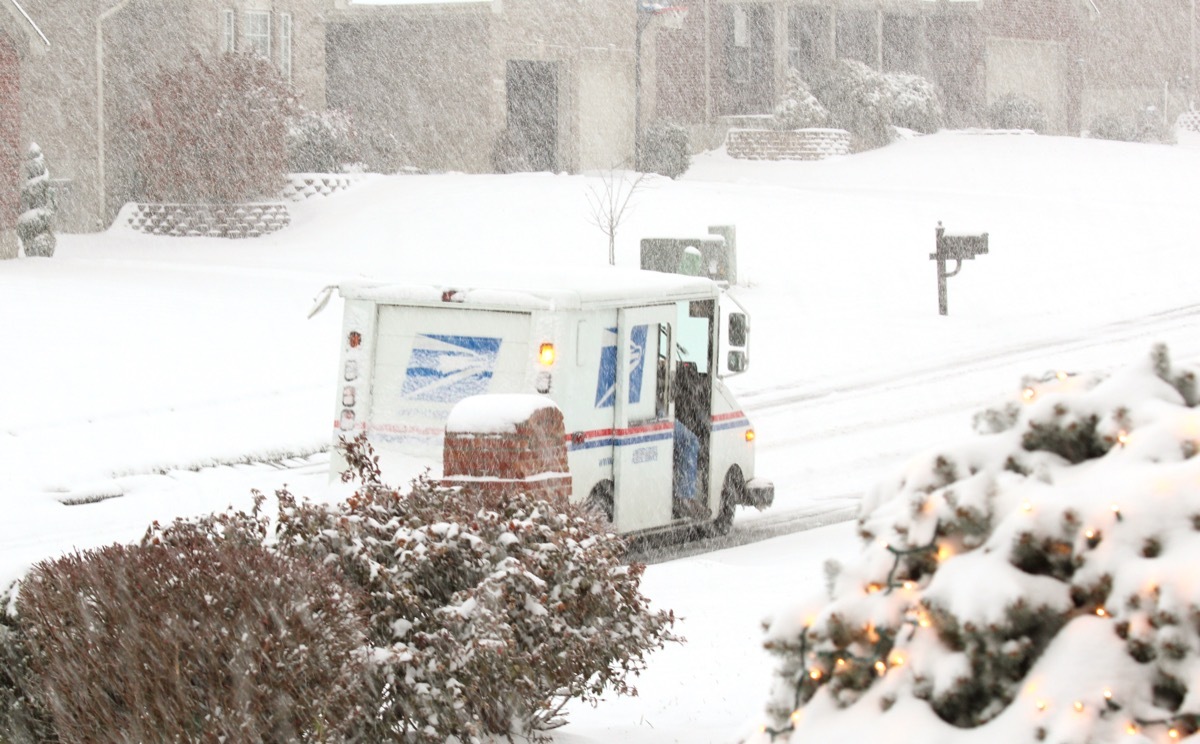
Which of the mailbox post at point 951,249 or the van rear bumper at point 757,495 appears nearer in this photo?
the van rear bumper at point 757,495

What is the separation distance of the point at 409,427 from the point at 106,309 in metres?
12.3

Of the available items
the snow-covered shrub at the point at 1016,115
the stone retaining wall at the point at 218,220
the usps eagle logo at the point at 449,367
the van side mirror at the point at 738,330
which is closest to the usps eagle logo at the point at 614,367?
the usps eagle logo at the point at 449,367

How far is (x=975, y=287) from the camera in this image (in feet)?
93.7

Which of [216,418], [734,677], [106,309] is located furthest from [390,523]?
[106,309]

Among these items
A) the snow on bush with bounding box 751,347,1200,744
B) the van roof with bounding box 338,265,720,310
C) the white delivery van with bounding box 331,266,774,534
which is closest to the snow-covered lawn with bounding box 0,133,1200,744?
the van roof with bounding box 338,265,720,310

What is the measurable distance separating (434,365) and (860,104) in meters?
34.3

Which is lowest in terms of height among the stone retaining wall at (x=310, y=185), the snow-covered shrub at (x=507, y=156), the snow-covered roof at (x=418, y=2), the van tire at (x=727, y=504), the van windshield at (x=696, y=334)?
the van tire at (x=727, y=504)

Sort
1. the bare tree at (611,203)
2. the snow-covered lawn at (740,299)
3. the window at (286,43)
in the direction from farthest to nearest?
the window at (286,43) → the bare tree at (611,203) → the snow-covered lawn at (740,299)

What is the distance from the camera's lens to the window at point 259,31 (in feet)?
117

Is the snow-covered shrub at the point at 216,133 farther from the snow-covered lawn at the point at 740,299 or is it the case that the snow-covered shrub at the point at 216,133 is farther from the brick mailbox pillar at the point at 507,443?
the brick mailbox pillar at the point at 507,443

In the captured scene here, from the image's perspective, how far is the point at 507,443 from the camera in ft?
28.5

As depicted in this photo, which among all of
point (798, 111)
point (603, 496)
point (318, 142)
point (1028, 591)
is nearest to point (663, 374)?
point (603, 496)

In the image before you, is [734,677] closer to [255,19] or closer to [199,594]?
[199,594]

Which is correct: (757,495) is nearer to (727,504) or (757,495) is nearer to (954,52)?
(727,504)
